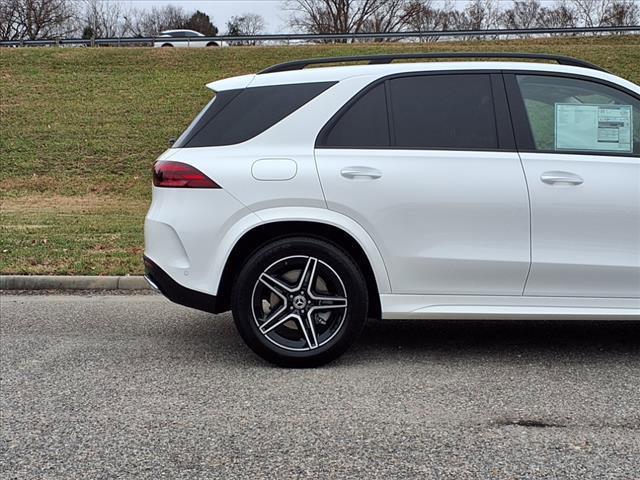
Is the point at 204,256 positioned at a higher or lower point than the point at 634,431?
higher

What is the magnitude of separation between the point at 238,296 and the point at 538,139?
2125 millimetres

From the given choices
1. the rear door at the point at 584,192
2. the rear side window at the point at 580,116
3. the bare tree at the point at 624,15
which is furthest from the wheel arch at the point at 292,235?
the bare tree at the point at 624,15

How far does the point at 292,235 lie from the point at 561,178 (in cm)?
169

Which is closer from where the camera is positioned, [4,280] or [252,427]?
[252,427]

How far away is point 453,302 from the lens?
444cm

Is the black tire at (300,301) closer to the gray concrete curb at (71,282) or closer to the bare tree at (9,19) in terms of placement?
the gray concrete curb at (71,282)

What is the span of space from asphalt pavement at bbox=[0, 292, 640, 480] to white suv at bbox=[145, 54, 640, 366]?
382 mm

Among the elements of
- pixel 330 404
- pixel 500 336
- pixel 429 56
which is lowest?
pixel 500 336

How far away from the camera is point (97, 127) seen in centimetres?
1884

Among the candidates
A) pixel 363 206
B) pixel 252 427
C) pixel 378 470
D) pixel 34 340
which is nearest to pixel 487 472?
pixel 378 470

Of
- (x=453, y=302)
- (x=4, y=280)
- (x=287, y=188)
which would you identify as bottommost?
(x=4, y=280)

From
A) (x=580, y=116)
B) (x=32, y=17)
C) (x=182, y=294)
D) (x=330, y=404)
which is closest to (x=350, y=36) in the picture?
(x=580, y=116)

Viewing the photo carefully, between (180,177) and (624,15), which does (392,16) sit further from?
(180,177)

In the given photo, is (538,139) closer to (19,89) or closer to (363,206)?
(363,206)
